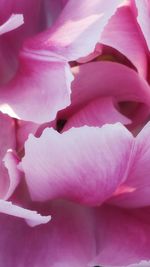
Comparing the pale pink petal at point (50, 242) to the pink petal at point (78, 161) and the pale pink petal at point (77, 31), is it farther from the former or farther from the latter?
the pale pink petal at point (77, 31)

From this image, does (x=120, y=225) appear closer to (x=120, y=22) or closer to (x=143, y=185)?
(x=143, y=185)

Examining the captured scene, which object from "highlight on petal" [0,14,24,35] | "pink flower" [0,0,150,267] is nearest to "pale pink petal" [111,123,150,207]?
"pink flower" [0,0,150,267]

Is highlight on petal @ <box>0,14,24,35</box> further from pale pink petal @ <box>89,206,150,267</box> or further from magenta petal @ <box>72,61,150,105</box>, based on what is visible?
pale pink petal @ <box>89,206,150,267</box>

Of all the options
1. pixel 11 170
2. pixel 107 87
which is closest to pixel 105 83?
pixel 107 87

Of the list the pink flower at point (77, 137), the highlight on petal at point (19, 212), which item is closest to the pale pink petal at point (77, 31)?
the pink flower at point (77, 137)

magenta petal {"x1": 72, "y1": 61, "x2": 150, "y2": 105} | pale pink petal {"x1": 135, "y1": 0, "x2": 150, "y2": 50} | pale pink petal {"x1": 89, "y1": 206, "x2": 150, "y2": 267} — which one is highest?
pale pink petal {"x1": 135, "y1": 0, "x2": 150, "y2": 50}

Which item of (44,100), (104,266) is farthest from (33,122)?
(104,266)
